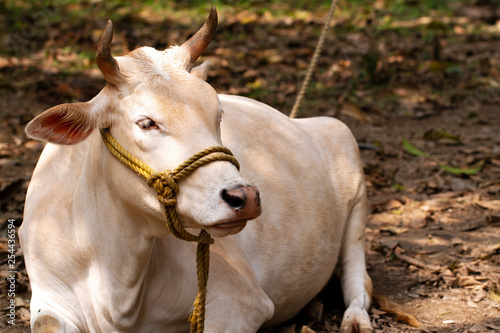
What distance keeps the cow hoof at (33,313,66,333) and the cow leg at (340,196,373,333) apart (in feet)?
5.12

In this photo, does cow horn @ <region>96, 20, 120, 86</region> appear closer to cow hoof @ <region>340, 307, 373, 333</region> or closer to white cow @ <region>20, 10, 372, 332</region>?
white cow @ <region>20, 10, 372, 332</region>

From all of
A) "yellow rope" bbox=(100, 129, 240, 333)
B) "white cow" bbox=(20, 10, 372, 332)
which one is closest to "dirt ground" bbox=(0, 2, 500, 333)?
"white cow" bbox=(20, 10, 372, 332)

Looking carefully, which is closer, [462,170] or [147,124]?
[147,124]

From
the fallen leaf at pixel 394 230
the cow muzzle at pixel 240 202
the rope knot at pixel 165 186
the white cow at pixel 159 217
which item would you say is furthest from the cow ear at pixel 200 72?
the fallen leaf at pixel 394 230

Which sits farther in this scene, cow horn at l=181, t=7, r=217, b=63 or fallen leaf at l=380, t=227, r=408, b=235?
fallen leaf at l=380, t=227, r=408, b=235

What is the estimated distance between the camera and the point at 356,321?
12.0 ft

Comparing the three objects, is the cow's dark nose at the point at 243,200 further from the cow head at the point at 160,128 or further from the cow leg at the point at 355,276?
the cow leg at the point at 355,276

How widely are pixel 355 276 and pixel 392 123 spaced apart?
366 cm

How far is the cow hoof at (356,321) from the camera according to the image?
3.60m

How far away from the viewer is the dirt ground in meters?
4.09

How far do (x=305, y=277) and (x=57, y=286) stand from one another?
1455mm

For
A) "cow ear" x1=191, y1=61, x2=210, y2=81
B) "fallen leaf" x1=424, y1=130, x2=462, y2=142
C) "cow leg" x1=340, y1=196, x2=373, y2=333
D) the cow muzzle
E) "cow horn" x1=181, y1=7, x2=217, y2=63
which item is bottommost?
"fallen leaf" x1=424, y1=130, x2=462, y2=142

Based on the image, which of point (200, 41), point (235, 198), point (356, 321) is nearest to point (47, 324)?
point (235, 198)

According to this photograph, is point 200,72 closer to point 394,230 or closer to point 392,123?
point 394,230
